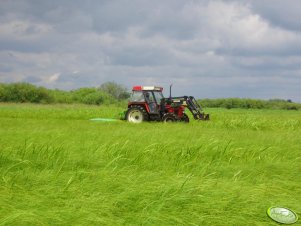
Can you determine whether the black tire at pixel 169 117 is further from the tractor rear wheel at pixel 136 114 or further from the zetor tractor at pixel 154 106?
the tractor rear wheel at pixel 136 114

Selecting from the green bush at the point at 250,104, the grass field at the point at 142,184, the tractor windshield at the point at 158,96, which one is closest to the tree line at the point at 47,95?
the green bush at the point at 250,104

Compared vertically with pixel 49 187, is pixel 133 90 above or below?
above

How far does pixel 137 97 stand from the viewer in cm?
1606

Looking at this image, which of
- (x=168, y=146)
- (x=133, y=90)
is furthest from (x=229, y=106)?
(x=168, y=146)

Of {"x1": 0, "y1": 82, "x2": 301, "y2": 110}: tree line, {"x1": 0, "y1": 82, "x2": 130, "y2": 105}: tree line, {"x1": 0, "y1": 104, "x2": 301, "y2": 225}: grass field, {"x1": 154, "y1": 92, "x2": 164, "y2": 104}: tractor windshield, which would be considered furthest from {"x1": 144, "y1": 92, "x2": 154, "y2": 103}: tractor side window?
{"x1": 0, "y1": 82, "x2": 130, "y2": 105}: tree line

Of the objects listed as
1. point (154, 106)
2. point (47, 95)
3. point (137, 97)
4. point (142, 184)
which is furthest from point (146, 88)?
point (47, 95)

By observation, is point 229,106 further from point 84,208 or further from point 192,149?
point 84,208

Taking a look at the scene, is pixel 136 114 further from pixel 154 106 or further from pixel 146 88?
pixel 146 88

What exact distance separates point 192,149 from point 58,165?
8.09 feet

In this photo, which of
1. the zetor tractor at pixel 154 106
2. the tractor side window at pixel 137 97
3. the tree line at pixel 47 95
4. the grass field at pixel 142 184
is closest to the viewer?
the grass field at pixel 142 184

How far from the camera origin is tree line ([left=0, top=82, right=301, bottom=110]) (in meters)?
45.2

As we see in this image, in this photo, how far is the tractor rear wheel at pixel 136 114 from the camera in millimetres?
15672

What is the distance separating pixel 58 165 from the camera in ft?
17.4

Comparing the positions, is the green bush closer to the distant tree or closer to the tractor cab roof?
the distant tree
